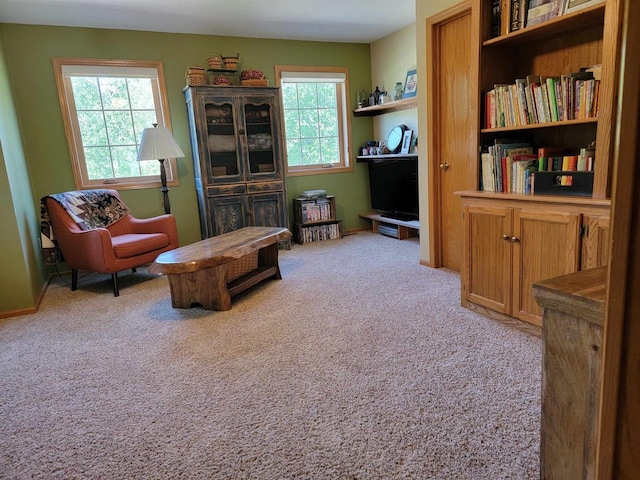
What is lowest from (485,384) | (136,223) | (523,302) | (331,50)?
(485,384)

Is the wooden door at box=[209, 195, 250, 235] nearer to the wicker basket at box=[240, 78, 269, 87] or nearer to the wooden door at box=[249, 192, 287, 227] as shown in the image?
the wooden door at box=[249, 192, 287, 227]

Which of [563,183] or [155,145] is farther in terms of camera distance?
[155,145]

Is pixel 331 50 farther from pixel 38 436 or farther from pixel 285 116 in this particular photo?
pixel 38 436

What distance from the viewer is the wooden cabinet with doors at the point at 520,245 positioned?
1995mm

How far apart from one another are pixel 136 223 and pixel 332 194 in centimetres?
255

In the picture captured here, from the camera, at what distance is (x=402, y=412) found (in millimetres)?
1689

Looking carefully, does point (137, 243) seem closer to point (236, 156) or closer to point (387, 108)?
point (236, 156)

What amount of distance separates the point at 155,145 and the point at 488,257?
329 centimetres

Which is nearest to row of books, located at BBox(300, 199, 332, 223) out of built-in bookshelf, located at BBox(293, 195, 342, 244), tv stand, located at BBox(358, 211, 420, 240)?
built-in bookshelf, located at BBox(293, 195, 342, 244)

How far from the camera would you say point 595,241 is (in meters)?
1.94

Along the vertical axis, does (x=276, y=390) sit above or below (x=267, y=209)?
below

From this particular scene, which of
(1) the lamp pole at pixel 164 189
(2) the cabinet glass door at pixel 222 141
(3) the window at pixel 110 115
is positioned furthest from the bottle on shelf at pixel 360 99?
(1) the lamp pole at pixel 164 189

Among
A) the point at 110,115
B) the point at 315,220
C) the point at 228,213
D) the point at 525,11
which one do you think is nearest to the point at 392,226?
the point at 315,220

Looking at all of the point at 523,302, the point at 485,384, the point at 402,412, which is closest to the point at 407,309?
the point at 523,302
